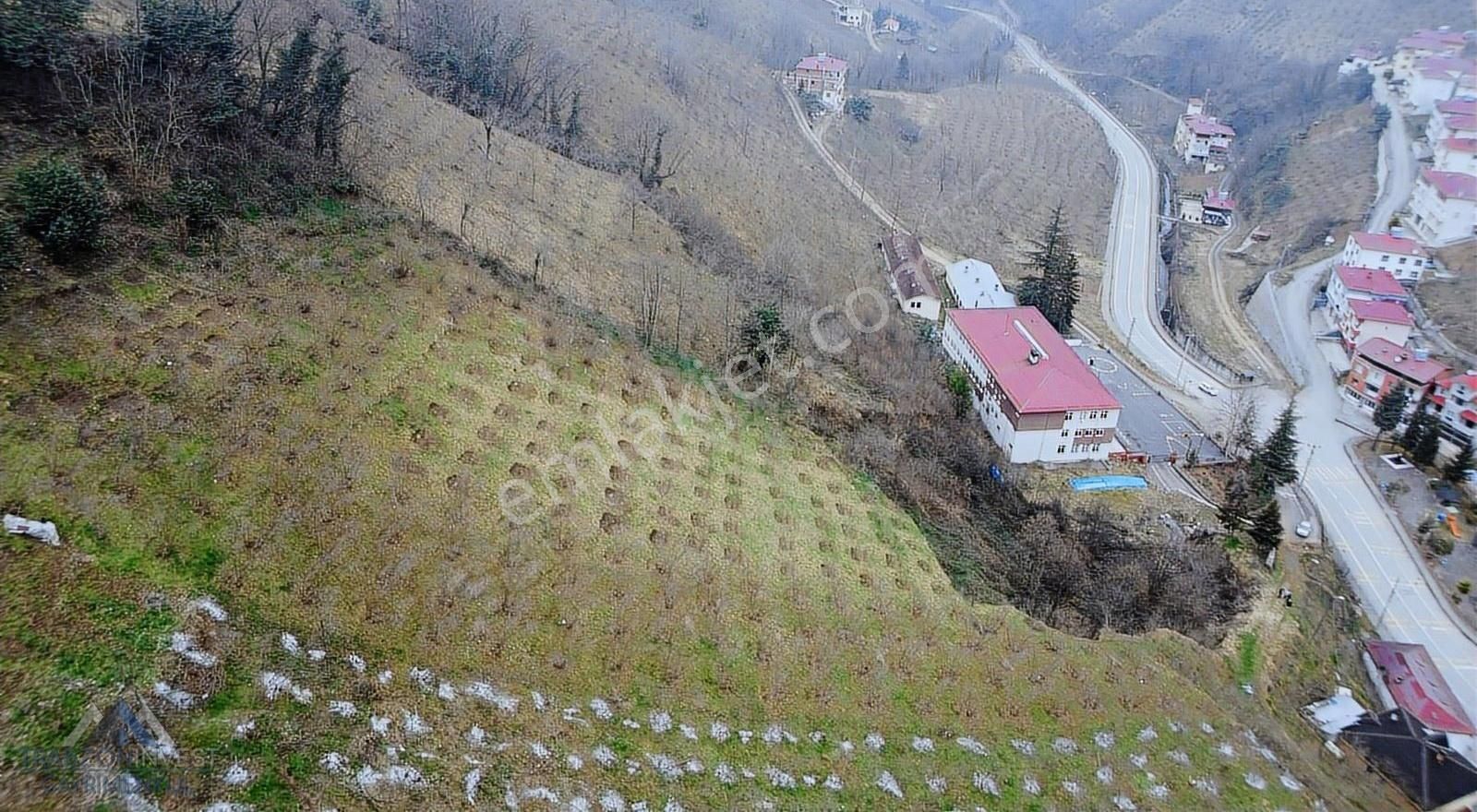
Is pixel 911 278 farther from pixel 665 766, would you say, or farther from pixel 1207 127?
pixel 1207 127

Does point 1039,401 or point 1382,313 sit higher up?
point 1382,313

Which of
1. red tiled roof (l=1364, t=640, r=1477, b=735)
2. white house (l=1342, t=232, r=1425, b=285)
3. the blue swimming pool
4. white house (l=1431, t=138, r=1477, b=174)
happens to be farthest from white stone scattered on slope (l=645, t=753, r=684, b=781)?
white house (l=1431, t=138, r=1477, b=174)

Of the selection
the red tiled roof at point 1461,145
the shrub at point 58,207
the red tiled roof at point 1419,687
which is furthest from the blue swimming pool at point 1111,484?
the red tiled roof at point 1461,145

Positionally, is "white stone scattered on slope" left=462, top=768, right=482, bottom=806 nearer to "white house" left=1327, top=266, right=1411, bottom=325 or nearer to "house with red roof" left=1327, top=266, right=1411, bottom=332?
"house with red roof" left=1327, top=266, right=1411, bottom=332

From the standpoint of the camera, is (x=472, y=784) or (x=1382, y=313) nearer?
(x=472, y=784)

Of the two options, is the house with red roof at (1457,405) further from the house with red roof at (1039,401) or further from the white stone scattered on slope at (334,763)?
the white stone scattered on slope at (334,763)

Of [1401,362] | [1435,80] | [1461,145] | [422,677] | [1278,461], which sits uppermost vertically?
[1435,80]

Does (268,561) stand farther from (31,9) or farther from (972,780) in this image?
(31,9)

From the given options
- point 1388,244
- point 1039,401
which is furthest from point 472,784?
point 1388,244
